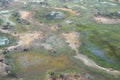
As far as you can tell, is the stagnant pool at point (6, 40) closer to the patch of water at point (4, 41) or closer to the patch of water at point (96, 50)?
the patch of water at point (4, 41)

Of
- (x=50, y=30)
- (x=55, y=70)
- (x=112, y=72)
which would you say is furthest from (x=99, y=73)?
(x=50, y=30)

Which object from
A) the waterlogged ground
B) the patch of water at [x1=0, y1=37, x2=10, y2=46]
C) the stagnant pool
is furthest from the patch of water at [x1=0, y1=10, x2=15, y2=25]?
the patch of water at [x1=0, y1=37, x2=10, y2=46]

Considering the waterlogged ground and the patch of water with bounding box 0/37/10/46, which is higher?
the waterlogged ground

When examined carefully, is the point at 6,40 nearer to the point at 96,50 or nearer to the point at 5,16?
the point at 5,16

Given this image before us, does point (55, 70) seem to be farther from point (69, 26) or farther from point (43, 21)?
point (43, 21)

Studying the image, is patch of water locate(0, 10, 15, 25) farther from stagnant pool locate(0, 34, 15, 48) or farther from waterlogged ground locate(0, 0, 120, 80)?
stagnant pool locate(0, 34, 15, 48)

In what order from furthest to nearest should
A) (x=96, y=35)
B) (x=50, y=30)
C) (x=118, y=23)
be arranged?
(x=118, y=23)
(x=50, y=30)
(x=96, y=35)

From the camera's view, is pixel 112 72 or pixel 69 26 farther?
pixel 69 26

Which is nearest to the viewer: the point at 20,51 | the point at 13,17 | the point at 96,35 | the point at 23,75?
the point at 23,75

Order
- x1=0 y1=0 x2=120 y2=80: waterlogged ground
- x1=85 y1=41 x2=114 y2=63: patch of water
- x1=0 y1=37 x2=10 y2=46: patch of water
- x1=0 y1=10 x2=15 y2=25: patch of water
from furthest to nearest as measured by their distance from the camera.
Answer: x1=0 y1=10 x2=15 y2=25: patch of water
x1=0 y1=37 x2=10 y2=46: patch of water
x1=85 y1=41 x2=114 y2=63: patch of water
x1=0 y1=0 x2=120 y2=80: waterlogged ground
